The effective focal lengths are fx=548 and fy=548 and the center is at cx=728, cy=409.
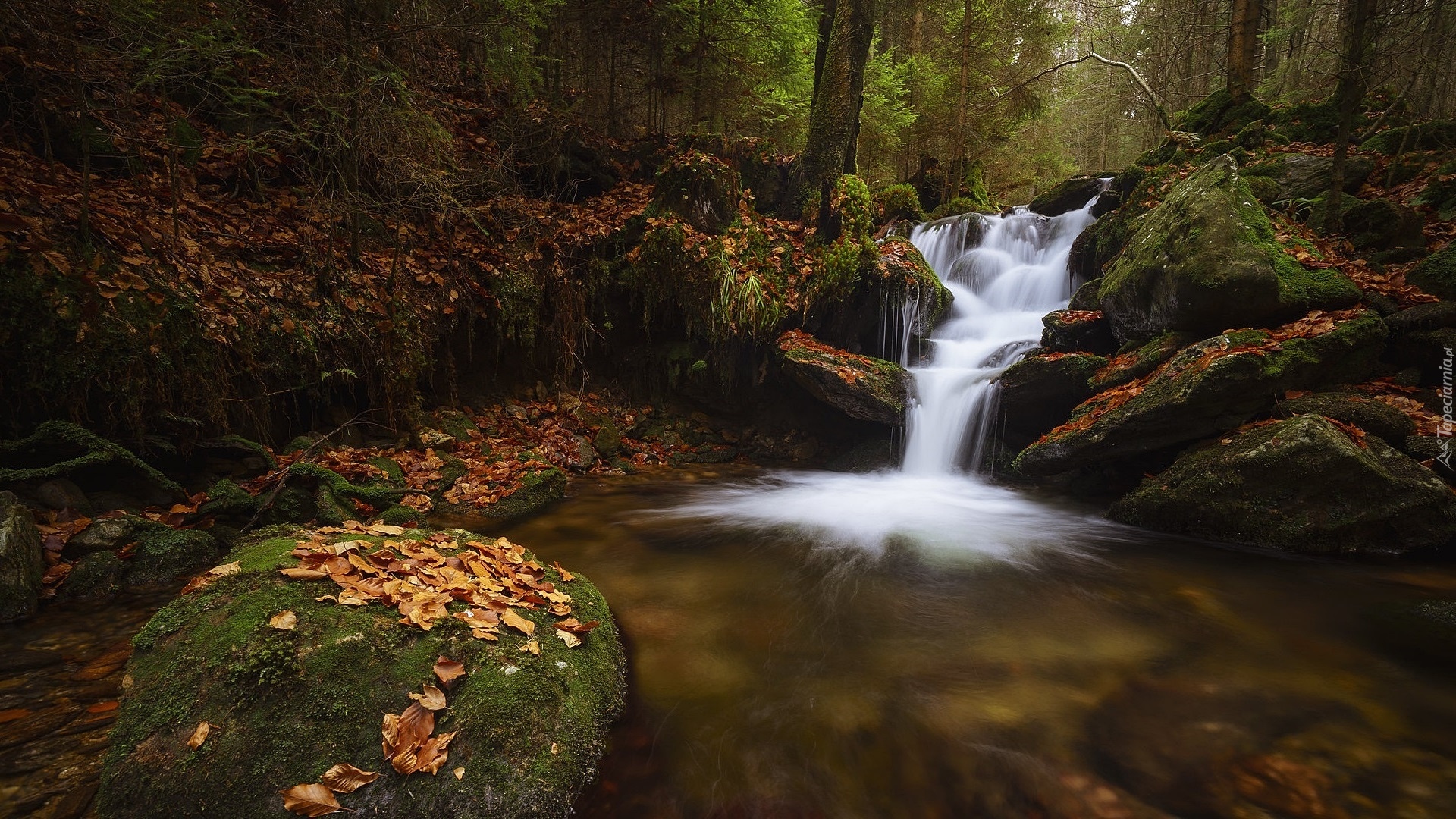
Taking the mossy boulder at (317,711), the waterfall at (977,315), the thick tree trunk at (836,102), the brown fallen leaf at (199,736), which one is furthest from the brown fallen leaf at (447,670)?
the thick tree trunk at (836,102)

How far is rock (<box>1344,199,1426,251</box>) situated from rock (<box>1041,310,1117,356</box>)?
279 centimetres

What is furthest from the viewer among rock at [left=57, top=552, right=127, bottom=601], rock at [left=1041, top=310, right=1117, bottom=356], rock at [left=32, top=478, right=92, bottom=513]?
rock at [left=1041, top=310, right=1117, bottom=356]

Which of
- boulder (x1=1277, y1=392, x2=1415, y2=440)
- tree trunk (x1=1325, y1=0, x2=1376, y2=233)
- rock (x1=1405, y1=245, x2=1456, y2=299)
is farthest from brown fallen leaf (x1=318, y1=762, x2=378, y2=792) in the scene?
tree trunk (x1=1325, y1=0, x2=1376, y2=233)

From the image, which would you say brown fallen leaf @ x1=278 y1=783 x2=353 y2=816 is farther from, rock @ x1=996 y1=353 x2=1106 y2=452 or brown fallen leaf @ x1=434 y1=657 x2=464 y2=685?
Result: rock @ x1=996 y1=353 x2=1106 y2=452

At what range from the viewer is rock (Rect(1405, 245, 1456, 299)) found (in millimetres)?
5355

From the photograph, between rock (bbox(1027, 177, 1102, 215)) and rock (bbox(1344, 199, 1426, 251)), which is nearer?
rock (bbox(1344, 199, 1426, 251))

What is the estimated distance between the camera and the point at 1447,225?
649 centimetres

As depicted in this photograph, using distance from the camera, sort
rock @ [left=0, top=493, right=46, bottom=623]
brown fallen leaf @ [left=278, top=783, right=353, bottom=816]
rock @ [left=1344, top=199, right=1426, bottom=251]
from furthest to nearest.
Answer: rock @ [left=1344, top=199, right=1426, bottom=251]
rock @ [left=0, top=493, right=46, bottom=623]
brown fallen leaf @ [left=278, top=783, right=353, bottom=816]

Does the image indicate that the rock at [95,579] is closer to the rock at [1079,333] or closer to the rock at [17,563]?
the rock at [17,563]

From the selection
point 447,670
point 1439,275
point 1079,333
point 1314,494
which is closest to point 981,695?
point 447,670

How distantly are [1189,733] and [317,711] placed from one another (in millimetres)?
3798

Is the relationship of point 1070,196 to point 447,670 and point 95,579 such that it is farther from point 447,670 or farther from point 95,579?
point 95,579

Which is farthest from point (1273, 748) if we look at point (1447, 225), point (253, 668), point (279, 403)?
point (1447, 225)

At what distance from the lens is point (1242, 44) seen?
38.0 ft
